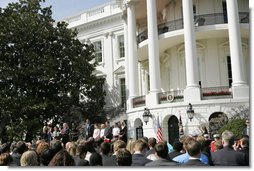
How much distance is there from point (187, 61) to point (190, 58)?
0.68 feet


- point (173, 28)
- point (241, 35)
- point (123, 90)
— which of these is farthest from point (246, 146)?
point (123, 90)

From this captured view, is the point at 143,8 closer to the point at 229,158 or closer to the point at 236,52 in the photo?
the point at 236,52

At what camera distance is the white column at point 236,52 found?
708 inches

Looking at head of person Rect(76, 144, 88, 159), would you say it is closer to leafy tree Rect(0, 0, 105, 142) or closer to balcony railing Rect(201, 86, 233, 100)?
balcony railing Rect(201, 86, 233, 100)

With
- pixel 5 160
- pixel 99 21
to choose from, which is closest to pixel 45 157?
pixel 5 160

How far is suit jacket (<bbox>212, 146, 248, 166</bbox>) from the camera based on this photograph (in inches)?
207

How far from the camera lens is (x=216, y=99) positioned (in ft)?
59.8

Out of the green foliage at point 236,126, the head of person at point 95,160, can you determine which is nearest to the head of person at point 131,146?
the head of person at point 95,160

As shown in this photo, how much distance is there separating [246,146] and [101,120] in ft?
65.2

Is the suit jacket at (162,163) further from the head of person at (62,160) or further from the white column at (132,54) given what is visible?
the white column at (132,54)

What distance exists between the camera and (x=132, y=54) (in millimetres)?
22500

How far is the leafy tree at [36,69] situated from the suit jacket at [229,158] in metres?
16.2

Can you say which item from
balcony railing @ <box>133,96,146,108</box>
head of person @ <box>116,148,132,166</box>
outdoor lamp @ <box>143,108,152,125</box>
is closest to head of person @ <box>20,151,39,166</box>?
head of person @ <box>116,148,132,166</box>

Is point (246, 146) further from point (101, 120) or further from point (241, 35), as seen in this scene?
point (101, 120)
